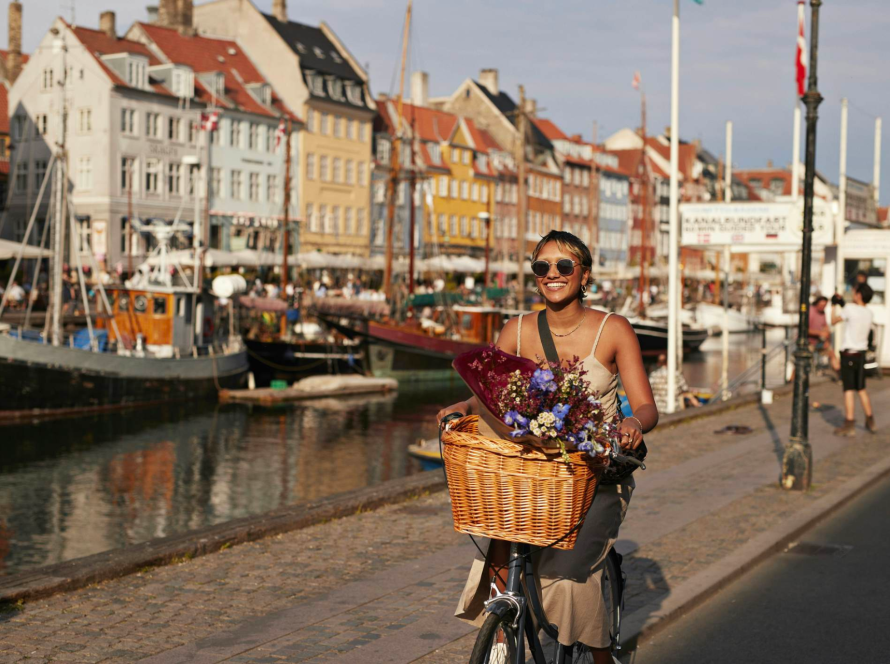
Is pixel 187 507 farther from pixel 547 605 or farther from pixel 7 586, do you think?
pixel 547 605

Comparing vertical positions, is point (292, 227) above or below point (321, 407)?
above

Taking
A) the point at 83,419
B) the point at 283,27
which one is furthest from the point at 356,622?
the point at 283,27

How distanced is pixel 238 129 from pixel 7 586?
60.3 m

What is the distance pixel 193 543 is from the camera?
831cm

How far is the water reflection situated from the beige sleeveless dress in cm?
1068

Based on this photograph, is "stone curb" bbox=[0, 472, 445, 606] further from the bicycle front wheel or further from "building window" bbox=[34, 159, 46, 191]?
"building window" bbox=[34, 159, 46, 191]

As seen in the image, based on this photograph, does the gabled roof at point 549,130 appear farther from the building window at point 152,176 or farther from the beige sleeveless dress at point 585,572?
the beige sleeveless dress at point 585,572

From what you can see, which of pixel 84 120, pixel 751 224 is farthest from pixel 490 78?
pixel 751 224

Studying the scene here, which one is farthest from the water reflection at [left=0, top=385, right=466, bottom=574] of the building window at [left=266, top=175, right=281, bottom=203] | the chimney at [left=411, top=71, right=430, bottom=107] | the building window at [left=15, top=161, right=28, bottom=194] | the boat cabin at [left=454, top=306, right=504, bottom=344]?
the chimney at [left=411, top=71, right=430, bottom=107]

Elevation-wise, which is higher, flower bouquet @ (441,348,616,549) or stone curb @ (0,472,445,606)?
flower bouquet @ (441,348,616,549)

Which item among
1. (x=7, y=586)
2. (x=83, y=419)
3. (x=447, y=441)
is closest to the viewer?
(x=447, y=441)

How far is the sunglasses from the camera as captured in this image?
4.49m

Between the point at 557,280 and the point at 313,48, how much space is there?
72370 millimetres

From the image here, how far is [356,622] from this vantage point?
6492mm
